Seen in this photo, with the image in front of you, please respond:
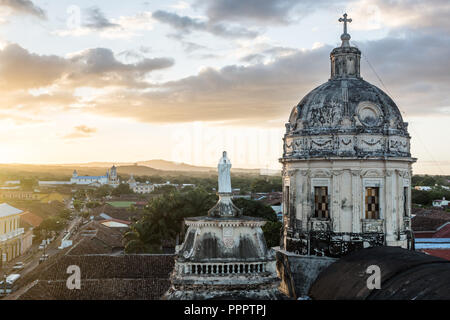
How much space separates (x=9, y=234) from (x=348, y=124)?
1904 inches

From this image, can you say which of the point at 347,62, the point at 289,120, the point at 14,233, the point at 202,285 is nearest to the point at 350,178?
the point at 289,120

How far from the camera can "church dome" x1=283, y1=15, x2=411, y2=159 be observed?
22344 mm

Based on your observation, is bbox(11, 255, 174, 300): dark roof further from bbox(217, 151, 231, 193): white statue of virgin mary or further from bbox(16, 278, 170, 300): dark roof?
bbox(217, 151, 231, 193): white statue of virgin mary

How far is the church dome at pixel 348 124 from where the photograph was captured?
2234cm

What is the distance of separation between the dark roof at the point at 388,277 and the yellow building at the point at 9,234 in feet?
144

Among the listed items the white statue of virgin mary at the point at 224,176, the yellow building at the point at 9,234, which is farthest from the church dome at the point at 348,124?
the yellow building at the point at 9,234

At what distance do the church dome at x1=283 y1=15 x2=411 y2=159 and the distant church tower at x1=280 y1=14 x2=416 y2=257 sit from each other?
0.15ft

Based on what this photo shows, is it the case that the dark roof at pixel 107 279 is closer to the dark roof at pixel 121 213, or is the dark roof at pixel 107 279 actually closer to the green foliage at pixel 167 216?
the green foliage at pixel 167 216

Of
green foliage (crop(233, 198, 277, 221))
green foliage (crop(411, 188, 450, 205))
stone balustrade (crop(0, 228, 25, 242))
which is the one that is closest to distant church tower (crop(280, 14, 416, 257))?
green foliage (crop(233, 198, 277, 221))

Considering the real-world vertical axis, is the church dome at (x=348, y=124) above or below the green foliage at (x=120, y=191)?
above

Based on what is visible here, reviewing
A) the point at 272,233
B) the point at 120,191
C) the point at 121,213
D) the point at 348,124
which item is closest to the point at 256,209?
the point at 272,233

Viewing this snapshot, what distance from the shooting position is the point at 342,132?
2231cm
